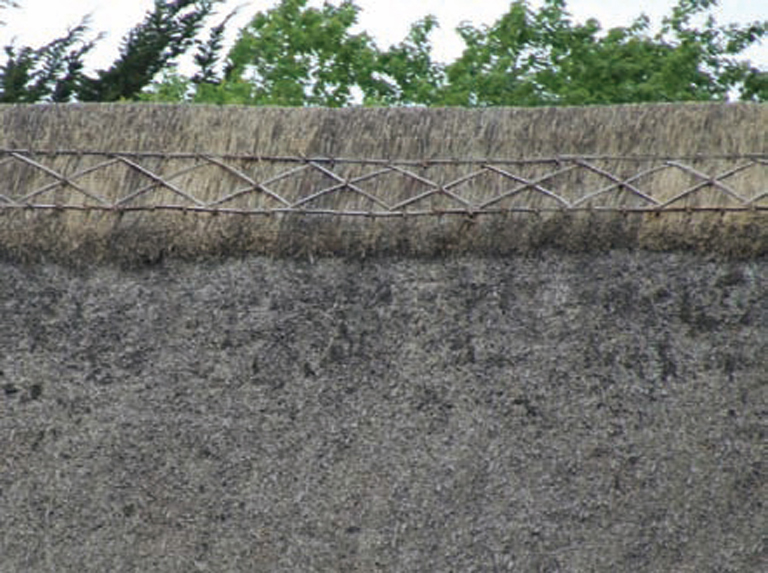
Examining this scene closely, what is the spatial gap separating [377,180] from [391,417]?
714mm

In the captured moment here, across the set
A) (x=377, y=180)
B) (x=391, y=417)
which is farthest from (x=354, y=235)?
(x=391, y=417)

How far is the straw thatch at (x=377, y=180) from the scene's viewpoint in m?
3.80

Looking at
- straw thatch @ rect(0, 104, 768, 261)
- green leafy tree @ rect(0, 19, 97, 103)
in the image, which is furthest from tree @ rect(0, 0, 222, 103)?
straw thatch @ rect(0, 104, 768, 261)

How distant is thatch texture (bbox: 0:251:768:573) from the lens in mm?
3535

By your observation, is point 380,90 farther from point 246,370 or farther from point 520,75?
point 246,370

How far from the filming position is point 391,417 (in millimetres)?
3695

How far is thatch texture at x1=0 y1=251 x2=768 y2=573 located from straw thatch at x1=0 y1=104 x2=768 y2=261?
0.09m

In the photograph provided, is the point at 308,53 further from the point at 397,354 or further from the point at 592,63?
the point at 397,354

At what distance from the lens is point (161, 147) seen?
166 inches

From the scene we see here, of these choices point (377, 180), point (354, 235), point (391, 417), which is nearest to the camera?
point (391, 417)

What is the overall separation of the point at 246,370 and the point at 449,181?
763 millimetres

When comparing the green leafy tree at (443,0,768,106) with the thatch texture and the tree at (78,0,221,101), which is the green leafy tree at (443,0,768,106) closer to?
the tree at (78,0,221,101)

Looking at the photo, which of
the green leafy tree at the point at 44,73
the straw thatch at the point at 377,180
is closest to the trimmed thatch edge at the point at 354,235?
the straw thatch at the point at 377,180

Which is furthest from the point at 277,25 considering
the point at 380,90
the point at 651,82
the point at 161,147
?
the point at 161,147
